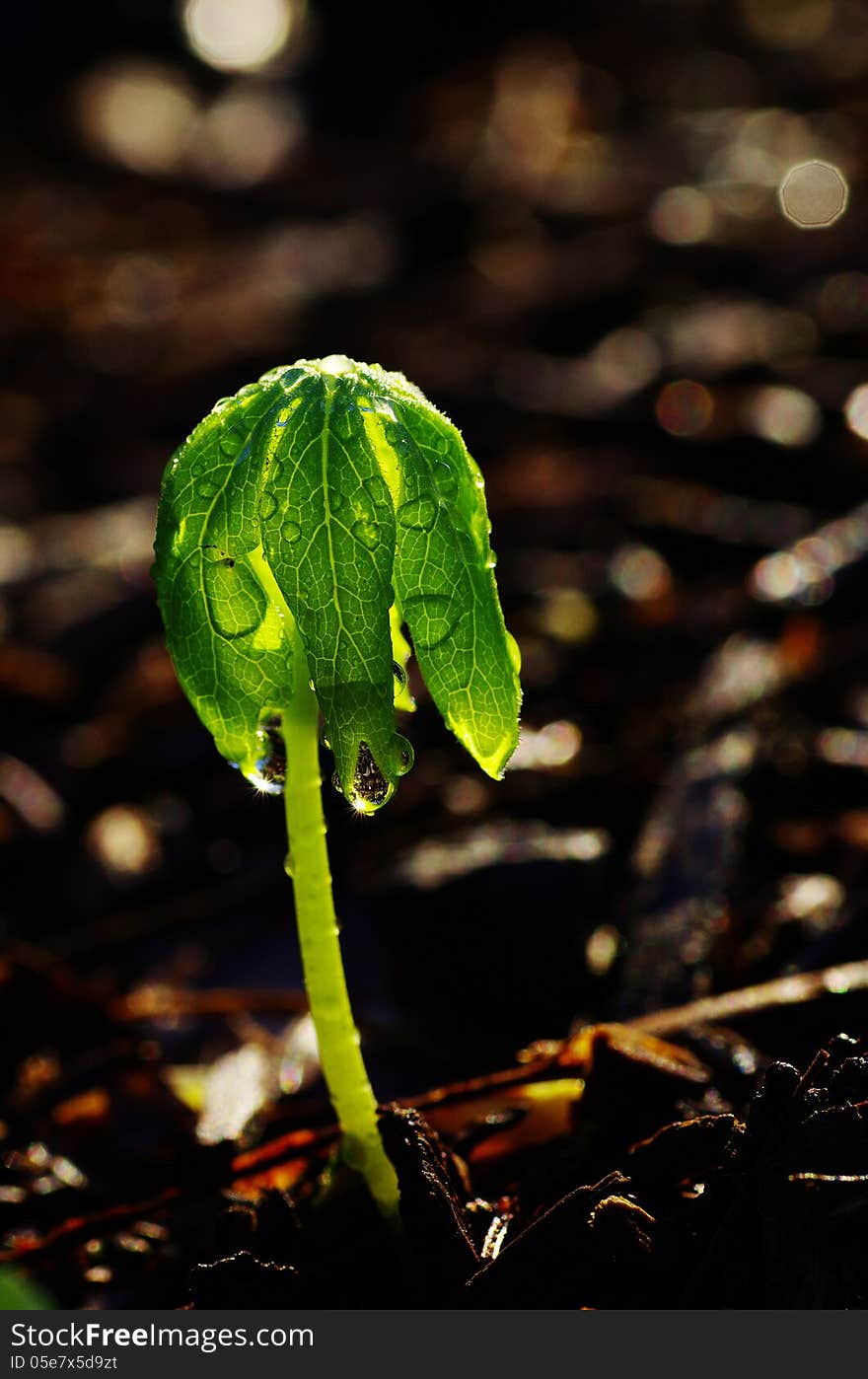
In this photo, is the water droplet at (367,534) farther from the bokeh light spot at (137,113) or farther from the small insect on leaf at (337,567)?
the bokeh light spot at (137,113)

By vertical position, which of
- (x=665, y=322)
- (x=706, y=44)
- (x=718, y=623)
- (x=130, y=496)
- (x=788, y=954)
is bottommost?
(x=788, y=954)

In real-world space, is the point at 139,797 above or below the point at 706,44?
below

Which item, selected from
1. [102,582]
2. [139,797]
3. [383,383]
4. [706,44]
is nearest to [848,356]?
[102,582]

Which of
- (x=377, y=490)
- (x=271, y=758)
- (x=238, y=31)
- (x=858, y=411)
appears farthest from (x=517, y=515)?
(x=238, y=31)

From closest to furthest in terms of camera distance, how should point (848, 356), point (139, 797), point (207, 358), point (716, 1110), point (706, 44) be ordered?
1. point (716, 1110)
2. point (139, 797)
3. point (848, 356)
4. point (207, 358)
5. point (706, 44)

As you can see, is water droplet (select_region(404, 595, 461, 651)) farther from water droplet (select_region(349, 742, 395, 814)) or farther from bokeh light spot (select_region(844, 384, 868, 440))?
bokeh light spot (select_region(844, 384, 868, 440))

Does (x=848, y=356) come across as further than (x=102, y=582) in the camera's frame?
Yes

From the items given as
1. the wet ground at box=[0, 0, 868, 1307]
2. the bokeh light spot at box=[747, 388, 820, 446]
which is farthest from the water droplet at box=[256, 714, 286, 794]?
the bokeh light spot at box=[747, 388, 820, 446]

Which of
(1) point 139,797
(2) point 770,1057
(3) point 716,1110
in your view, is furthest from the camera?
(1) point 139,797

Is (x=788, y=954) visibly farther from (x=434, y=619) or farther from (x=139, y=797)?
(x=139, y=797)
